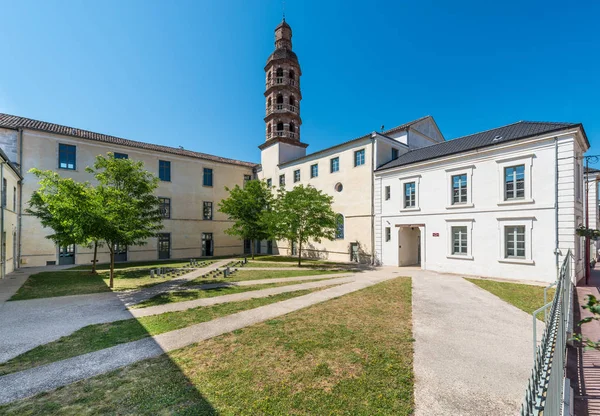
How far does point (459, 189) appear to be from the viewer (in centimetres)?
1723

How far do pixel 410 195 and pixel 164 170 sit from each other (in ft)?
76.7

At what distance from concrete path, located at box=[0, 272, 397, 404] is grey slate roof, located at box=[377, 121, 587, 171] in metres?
14.7

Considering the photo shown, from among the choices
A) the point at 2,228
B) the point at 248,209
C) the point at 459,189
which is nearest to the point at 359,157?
the point at 459,189

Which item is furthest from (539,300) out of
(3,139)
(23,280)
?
(3,139)

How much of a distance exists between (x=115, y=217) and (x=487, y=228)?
19.4 metres

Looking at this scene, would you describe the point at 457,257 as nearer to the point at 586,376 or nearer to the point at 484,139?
the point at 484,139

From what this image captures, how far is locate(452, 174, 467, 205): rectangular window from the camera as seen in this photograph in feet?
56.0

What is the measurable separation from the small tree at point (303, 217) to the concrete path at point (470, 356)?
10.8 m

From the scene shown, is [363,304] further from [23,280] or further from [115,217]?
[23,280]

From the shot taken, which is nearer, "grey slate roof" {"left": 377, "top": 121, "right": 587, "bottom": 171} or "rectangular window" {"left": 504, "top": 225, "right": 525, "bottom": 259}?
"grey slate roof" {"left": 377, "top": 121, "right": 587, "bottom": 171}

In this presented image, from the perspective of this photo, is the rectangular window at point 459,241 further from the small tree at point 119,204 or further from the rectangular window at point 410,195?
the small tree at point 119,204

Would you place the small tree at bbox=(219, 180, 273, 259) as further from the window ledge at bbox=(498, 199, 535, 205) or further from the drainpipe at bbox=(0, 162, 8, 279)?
the window ledge at bbox=(498, 199, 535, 205)

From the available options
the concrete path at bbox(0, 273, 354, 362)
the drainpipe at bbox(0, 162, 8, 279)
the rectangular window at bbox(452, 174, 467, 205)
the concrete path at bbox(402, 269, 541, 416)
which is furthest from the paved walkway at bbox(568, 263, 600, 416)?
the drainpipe at bbox(0, 162, 8, 279)

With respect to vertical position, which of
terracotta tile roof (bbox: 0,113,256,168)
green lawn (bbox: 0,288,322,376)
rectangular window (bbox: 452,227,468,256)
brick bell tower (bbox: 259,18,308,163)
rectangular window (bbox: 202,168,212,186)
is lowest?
green lawn (bbox: 0,288,322,376)
